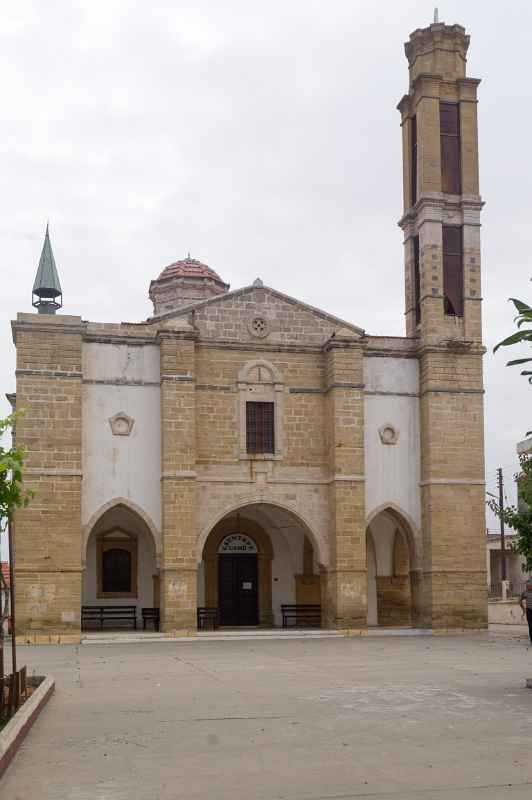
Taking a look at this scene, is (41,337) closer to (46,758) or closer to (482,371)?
(482,371)

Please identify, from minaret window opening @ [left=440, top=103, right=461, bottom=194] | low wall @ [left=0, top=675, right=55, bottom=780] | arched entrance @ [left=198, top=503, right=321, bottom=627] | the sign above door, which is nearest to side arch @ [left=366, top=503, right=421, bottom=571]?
arched entrance @ [left=198, top=503, right=321, bottom=627]

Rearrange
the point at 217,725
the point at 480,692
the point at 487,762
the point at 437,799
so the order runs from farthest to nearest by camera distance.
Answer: the point at 480,692
the point at 217,725
the point at 487,762
the point at 437,799

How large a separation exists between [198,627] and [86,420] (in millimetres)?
6324

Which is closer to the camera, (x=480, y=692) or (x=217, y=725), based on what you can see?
(x=217, y=725)

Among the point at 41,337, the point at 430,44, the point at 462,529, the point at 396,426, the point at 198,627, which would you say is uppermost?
the point at 430,44

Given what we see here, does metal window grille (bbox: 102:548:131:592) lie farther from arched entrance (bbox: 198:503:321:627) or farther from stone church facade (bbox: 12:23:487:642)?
arched entrance (bbox: 198:503:321:627)

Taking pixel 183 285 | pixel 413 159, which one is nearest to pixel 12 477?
pixel 413 159

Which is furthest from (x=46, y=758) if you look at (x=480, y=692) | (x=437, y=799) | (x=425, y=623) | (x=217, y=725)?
(x=425, y=623)

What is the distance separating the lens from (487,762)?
8141 millimetres

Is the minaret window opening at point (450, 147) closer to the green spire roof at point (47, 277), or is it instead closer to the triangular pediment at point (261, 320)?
the triangular pediment at point (261, 320)

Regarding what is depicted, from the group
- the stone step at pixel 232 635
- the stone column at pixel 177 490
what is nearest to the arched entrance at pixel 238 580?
the stone step at pixel 232 635

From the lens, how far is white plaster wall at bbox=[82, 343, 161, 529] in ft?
83.7

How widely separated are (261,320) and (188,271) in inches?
374

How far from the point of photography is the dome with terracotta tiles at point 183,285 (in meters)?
35.7
